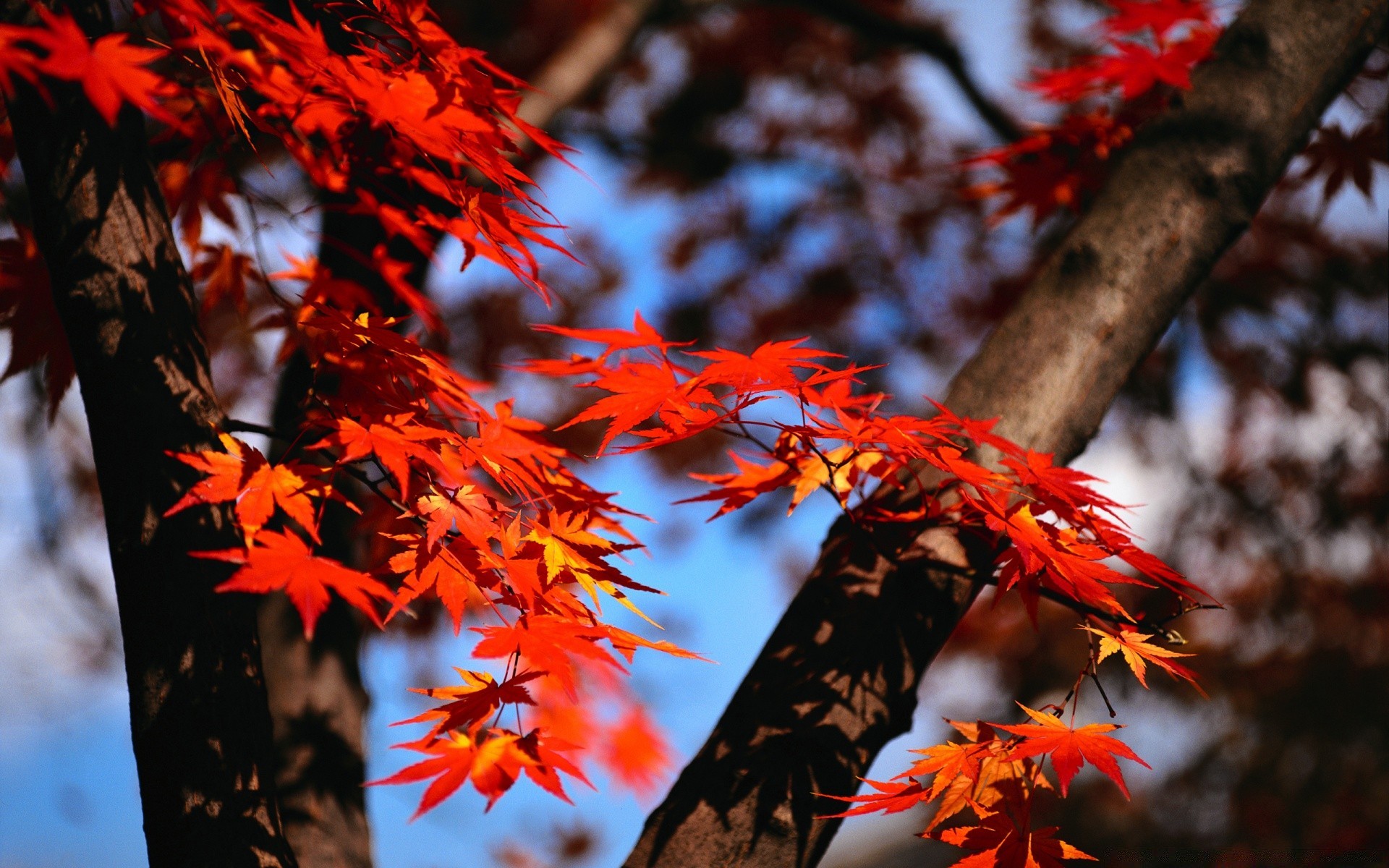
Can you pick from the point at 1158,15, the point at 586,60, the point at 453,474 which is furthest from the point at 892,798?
the point at 586,60

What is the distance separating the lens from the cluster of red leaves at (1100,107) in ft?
5.25

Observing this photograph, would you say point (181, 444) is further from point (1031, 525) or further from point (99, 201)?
point (1031, 525)

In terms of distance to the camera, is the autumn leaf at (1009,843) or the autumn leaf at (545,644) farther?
the autumn leaf at (1009,843)

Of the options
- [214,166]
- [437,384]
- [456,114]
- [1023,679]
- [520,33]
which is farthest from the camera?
[520,33]

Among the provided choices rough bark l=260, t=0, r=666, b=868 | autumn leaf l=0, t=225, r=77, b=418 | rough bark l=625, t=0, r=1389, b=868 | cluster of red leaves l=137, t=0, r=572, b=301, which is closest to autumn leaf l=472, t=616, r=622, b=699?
rough bark l=625, t=0, r=1389, b=868

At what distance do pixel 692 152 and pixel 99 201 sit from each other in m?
4.40

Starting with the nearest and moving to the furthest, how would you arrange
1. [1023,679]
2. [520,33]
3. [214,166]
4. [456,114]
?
[456,114], [214,166], [1023,679], [520,33]

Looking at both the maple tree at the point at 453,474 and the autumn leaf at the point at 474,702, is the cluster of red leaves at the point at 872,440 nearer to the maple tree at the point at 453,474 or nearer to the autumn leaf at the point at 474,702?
the maple tree at the point at 453,474

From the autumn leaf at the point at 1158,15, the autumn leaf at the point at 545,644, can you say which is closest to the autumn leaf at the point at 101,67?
the autumn leaf at the point at 545,644

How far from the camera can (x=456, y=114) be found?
98 cm

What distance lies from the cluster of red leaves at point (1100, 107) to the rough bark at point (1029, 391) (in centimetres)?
10

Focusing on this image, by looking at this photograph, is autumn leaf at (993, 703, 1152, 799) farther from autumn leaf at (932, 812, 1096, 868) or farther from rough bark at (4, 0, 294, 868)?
rough bark at (4, 0, 294, 868)

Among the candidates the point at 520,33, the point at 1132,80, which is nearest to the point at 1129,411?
the point at 1132,80

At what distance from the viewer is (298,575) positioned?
0.83 meters
